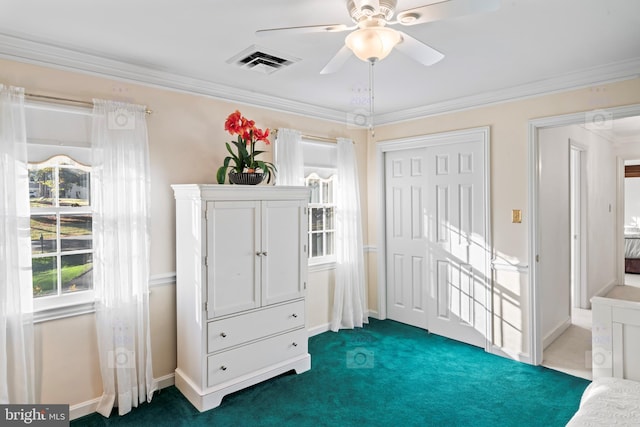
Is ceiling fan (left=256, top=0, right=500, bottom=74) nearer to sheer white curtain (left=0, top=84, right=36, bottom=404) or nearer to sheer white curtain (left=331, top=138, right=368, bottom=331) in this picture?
sheer white curtain (left=0, top=84, right=36, bottom=404)

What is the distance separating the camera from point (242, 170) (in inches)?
123

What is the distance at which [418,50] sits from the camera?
184cm

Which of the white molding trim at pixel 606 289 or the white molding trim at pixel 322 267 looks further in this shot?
the white molding trim at pixel 606 289

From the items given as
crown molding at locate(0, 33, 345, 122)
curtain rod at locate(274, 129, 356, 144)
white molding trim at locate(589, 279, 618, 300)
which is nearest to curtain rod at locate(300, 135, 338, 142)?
curtain rod at locate(274, 129, 356, 144)

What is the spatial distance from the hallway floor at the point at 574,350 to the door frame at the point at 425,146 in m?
0.58

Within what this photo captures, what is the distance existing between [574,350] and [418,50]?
353cm

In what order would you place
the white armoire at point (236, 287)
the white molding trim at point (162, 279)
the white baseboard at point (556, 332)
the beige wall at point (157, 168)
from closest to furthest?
the beige wall at point (157, 168)
the white armoire at point (236, 287)
the white molding trim at point (162, 279)
the white baseboard at point (556, 332)

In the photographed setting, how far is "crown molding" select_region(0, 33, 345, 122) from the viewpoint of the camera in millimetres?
2414

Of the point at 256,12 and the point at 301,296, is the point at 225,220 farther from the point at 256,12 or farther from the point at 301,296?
the point at 256,12

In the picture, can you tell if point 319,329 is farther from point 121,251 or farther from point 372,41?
point 372,41

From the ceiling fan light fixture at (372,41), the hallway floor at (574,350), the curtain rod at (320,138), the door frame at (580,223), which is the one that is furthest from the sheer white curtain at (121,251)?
the door frame at (580,223)

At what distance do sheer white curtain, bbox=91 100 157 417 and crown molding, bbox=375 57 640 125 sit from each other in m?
2.77

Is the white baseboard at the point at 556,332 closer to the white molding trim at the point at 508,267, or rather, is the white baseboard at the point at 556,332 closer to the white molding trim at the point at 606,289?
the white molding trim at the point at 508,267

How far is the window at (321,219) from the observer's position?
4.29 metres
